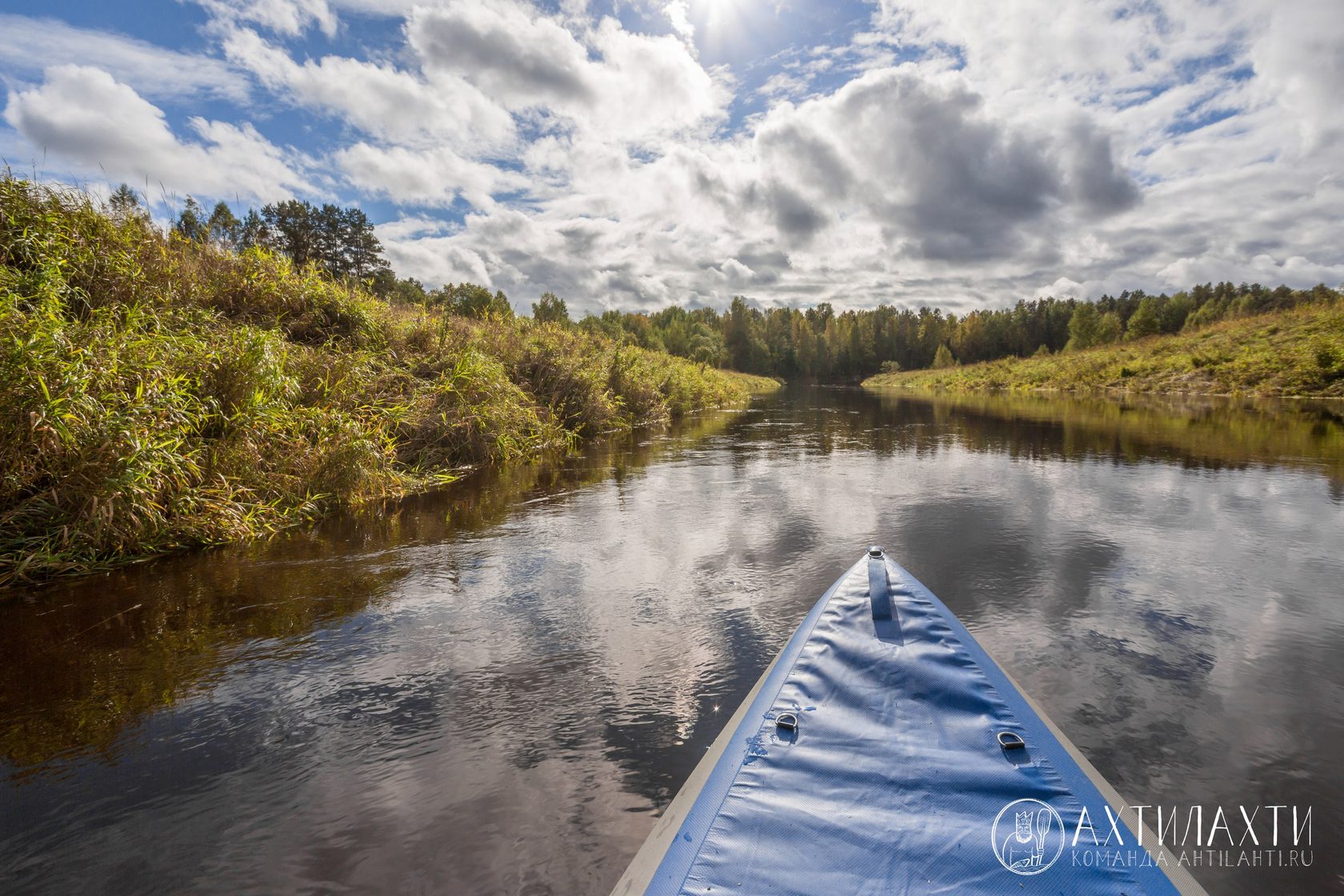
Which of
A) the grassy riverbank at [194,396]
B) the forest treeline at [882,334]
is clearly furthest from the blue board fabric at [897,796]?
the forest treeline at [882,334]

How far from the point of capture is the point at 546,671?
11.0 ft

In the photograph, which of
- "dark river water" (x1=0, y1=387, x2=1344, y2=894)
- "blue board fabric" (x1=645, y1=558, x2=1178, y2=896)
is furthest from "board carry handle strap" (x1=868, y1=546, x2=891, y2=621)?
"dark river water" (x1=0, y1=387, x2=1344, y2=894)

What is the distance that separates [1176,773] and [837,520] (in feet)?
13.6

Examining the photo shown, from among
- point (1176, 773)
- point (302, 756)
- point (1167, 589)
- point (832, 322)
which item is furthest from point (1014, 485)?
point (832, 322)

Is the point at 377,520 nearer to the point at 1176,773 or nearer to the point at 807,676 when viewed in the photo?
the point at 807,676

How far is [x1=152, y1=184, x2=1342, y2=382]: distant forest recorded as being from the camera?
4088cm

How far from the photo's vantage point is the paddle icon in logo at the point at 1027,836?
4.96ft

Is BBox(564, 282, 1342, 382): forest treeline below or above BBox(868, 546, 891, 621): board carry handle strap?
above

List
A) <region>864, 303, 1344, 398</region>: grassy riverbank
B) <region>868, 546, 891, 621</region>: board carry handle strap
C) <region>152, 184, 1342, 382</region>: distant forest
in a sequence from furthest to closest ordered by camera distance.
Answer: <region>152, 184, 1342, 382</region>: distant forest, <region>864, 303, 1344, 398</region>: grassy riverbank, <region>868, 546, 891, 621</region>: board carry handle strap

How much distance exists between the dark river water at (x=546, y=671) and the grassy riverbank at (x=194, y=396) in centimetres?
50

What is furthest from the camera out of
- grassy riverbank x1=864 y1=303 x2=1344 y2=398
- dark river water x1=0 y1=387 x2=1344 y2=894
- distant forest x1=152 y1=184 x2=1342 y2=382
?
distant forest x1=152 y1=184 x2=1342 y2=382

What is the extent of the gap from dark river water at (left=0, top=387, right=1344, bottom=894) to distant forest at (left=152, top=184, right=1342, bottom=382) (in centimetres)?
3085

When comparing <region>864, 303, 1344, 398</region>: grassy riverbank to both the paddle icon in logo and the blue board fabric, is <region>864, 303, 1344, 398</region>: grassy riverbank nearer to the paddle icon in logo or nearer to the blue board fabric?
the blue board fabric

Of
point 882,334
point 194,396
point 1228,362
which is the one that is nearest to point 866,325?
point 882,334
